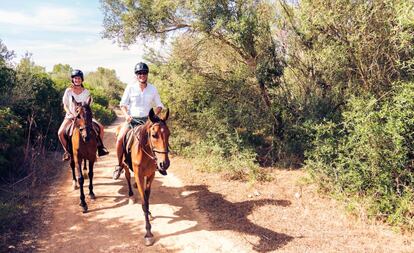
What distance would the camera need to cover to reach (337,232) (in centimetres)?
622

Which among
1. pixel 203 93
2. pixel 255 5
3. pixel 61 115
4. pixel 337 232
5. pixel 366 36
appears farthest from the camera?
pixel 61 115

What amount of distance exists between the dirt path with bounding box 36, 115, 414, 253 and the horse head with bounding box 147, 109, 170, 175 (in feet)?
5.33

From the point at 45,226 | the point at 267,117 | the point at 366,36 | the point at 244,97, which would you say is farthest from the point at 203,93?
the point at 45,226

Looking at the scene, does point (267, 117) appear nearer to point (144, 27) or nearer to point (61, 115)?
point (144, 27)

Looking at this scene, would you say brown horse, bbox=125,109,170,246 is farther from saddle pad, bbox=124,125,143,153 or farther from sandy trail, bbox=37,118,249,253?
sandy trail, bbox=37,118,249,253

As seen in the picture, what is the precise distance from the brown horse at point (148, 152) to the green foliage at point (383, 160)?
14.8 feet

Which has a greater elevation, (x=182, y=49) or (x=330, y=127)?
(x=182, y=49)

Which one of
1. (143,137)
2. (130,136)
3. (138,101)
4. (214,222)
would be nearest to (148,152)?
(143,137)

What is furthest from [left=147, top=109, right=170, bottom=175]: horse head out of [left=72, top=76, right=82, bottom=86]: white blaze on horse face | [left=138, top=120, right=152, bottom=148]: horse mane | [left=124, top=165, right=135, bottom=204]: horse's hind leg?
[left=72, top=76, right=82, bottom=86]: white blaze on horse face

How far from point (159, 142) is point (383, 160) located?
4984 mm

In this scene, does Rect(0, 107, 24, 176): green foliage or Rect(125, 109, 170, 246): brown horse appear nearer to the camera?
Rect(125, 109, 170, 246): brown horse

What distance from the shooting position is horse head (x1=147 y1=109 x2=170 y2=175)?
17.4 ft

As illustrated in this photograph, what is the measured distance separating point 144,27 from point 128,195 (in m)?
6.20

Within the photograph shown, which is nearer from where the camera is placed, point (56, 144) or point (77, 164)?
point (77, 164)
